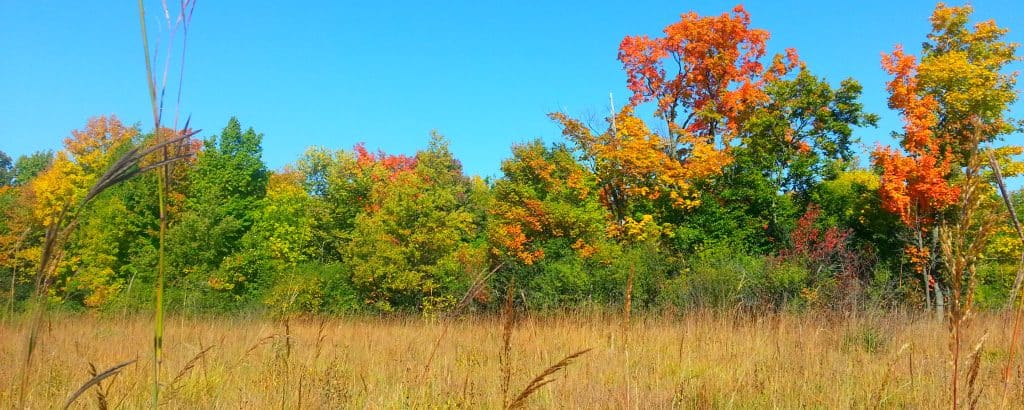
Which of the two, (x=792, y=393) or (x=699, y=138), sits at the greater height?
(x=699, y=138)

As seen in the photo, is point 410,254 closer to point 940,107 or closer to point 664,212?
point 664,212

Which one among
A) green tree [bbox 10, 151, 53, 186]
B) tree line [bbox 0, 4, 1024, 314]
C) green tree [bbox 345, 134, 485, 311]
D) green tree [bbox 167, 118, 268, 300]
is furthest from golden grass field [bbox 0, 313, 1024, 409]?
green tree [bbox 10, 151, 53, 186]

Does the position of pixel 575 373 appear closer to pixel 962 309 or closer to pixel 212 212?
pixel 962 309

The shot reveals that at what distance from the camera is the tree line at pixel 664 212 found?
595 inches

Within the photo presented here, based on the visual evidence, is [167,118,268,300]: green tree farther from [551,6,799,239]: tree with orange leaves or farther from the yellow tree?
the yellow tree

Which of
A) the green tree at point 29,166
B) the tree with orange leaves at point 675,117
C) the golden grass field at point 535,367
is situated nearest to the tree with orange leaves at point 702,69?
the tree with orange leaves at point 675,117

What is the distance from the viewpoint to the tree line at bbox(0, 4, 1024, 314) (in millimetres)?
15102

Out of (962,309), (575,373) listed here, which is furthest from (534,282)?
(962,309)

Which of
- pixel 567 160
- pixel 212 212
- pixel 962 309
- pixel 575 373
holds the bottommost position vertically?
pixel 575 373

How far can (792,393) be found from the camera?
3.96m

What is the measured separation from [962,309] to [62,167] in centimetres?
3458

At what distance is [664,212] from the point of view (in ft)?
66.6

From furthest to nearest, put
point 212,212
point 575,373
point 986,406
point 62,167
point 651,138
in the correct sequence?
point 62,167 < point 212,212 < point 651,138 < point 575,373 < point 986,406

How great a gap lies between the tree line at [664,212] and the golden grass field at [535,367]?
4.32m
